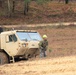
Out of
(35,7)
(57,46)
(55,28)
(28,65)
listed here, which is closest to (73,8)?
(35,7)

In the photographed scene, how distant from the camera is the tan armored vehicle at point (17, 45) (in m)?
22.8

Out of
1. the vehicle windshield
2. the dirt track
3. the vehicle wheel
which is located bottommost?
the vehicle wheel

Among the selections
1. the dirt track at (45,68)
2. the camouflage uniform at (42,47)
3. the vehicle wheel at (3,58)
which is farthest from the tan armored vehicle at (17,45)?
the dirt track at (45,68)

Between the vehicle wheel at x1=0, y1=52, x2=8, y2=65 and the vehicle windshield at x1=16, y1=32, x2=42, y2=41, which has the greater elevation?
the vehicle windshield at x1=16, y1=32, x2=42, y2=41

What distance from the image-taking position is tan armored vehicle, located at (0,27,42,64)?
74.9 ft

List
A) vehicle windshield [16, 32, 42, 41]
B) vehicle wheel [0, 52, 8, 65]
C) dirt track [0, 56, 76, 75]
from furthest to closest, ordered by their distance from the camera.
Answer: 1. vehicle wheel [0, 52, 8, 65]
2. vehicle windshield [16, 32, 42, 41]
3. dirt track [0, 56, 76, 75]

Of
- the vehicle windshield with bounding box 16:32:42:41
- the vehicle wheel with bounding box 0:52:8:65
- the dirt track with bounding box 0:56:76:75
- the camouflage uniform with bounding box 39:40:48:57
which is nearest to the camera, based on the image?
the dirt track with bounding box 0:56:76:75

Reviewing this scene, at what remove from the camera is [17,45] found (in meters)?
22.9

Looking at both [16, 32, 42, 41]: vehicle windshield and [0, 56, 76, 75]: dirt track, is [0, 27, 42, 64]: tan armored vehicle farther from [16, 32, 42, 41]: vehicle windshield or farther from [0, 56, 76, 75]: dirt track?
[0, 56, 76, 75]: dirt track

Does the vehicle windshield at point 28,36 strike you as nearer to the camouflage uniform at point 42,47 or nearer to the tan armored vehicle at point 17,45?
the tan armored vehicle at point 17,45

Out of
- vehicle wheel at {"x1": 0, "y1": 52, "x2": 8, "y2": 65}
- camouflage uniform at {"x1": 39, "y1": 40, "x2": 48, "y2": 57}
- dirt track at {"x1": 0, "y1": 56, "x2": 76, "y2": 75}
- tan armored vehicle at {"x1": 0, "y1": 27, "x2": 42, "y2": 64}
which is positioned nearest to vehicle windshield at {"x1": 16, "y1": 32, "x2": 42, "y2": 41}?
tan armored vehicle at {"x1": 0, "y1": 27, "x2": 42, "y2": 64}

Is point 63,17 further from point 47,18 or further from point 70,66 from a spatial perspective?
point 70,66

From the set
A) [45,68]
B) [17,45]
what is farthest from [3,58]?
[45,68]

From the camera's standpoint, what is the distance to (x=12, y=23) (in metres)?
49.4
